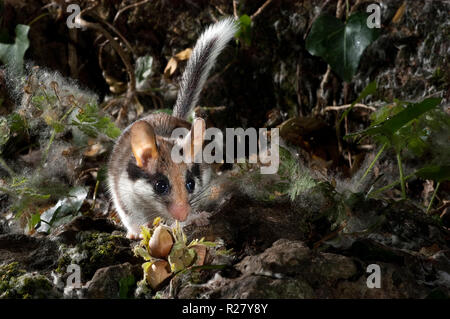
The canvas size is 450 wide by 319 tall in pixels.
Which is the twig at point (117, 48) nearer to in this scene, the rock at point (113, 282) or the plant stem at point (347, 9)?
the plant stem at point (347, 9)

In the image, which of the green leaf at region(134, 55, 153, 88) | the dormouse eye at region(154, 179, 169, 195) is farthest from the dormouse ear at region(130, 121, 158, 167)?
the green leaf at region(134, 55, 153, 88)

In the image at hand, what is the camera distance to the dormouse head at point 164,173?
8.08ft

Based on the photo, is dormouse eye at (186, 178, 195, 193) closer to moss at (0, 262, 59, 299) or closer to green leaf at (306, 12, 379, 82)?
moss at (0, 262, 59, 299)

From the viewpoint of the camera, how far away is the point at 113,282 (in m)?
1.97

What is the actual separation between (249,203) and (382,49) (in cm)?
202

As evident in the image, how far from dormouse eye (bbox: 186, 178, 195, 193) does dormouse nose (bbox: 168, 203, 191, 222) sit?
7.3 inches

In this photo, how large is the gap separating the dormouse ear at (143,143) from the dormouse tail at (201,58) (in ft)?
2.65


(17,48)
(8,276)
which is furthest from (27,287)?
(17,48)

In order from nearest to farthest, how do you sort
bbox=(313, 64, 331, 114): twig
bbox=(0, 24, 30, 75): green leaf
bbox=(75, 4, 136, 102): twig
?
bbox=(0, 24, 30, 75): green leaf
bbox=(313, 64, 331, 114): twig
bbox=(75, 4, 136, 102): twig

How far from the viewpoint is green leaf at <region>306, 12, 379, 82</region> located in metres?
3.32

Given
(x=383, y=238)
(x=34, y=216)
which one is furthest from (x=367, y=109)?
(x=34, y=216)

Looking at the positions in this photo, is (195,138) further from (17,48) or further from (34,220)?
(17,48)

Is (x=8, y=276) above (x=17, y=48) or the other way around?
the other way around

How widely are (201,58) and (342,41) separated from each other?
3.68 feet
